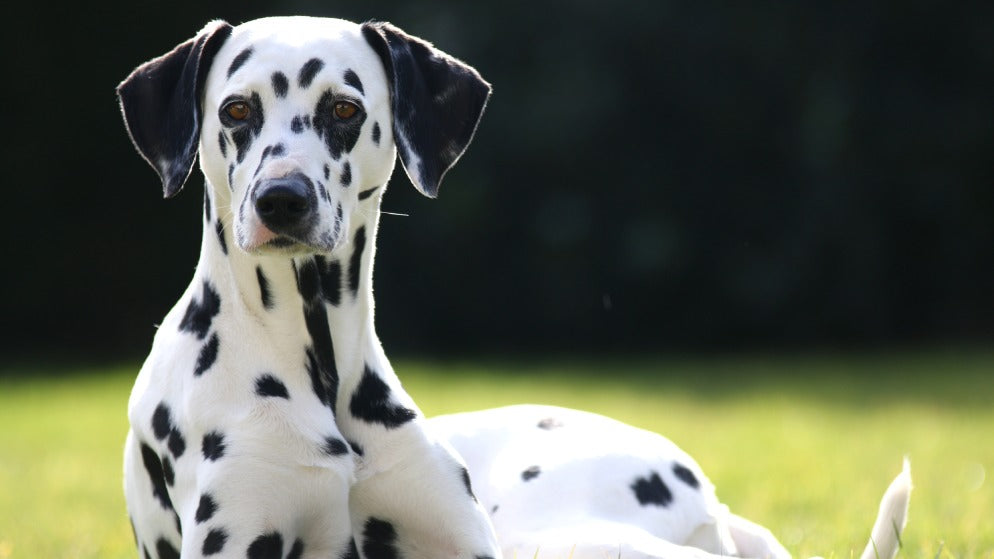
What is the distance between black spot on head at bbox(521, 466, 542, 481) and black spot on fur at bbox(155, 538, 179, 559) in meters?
1.26

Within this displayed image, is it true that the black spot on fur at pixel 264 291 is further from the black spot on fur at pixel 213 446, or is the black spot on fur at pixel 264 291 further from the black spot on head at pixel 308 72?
the black spot on head at pixel 308 72

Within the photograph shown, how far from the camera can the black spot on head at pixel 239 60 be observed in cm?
381

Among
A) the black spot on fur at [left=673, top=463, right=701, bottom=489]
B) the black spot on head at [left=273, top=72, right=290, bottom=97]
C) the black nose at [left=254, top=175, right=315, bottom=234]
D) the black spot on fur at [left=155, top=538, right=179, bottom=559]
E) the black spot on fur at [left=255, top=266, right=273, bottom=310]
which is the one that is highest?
the black spot on head at [left=273, top=72, right=290, bottom=97]

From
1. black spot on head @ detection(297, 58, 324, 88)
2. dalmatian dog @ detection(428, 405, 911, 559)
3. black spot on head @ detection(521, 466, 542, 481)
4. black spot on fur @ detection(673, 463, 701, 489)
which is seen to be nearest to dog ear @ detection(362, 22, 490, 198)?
black spot on head @ detection(297, 58, 324, 88)

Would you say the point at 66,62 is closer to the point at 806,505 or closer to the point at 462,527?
the point at 806,505

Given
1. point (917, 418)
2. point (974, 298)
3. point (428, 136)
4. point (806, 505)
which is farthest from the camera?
point (974, 298)

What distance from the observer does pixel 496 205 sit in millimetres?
16844

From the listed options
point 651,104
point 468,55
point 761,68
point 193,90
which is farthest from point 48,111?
point 193,90

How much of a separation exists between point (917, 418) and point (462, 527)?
845 cm

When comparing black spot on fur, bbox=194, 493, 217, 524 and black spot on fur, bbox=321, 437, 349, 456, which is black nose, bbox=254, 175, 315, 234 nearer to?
black spot on fur, bbox=321, 437, 349, 456

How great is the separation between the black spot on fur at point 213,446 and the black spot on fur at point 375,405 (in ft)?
A: 1.43

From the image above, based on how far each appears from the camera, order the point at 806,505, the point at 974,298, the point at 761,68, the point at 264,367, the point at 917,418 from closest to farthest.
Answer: the point at 264,367, the point at 806,505, the point at 917,418, the point at 761,68, the point at 974,298

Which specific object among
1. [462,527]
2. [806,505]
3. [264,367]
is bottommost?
[806,505]

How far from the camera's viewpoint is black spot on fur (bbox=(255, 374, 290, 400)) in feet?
12.3
